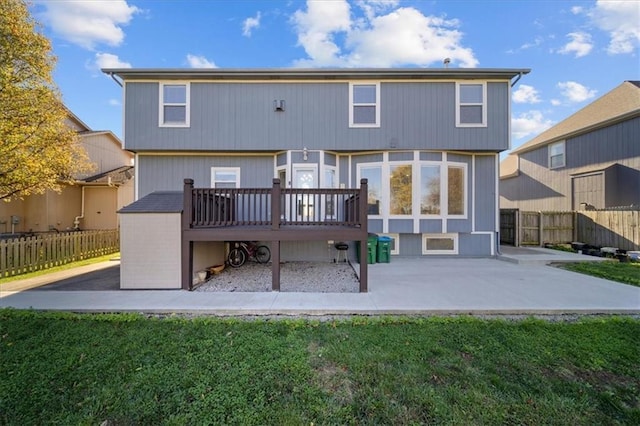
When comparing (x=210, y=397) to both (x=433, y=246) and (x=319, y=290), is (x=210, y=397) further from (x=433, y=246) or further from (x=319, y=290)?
(x=433, y=246)

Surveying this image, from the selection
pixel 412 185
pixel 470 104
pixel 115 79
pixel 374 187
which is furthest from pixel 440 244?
pixel 115 79

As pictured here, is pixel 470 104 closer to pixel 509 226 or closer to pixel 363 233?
pixel 509 226

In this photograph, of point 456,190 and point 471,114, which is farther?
point 456,190

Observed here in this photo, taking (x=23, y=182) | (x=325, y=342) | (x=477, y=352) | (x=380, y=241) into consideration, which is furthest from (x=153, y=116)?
(x=477, y=352)

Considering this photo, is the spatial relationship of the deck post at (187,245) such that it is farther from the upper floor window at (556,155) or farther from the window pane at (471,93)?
the upper floor window at (556,155)

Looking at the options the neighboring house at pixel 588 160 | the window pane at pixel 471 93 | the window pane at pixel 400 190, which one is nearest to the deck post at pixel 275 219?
the window pane at pixel 400 190

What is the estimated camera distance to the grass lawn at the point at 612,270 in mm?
6121

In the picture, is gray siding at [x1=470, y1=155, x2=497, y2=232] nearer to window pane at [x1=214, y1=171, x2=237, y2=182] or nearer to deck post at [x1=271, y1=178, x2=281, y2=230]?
deck post at [x1=271, y1=178, x2=281, y2=230]

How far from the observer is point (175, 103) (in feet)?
27.8

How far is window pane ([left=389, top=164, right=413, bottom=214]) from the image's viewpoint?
340 inches

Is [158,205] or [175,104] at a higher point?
[175,104]

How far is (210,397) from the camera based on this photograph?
240cm

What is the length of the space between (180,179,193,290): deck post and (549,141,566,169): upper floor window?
60.8 feet

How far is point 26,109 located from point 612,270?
1791 cm
